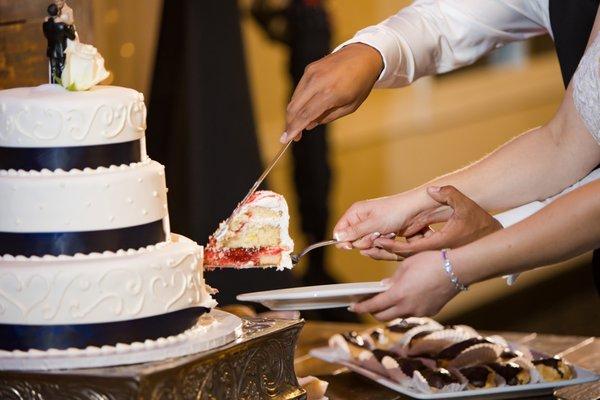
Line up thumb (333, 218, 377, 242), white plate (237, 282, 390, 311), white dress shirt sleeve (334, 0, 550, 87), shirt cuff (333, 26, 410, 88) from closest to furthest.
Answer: white plate (237, 282, 390, 311) < thumb (333, 218, 377, 242) < shirt cuff (333, 26, 410, 88) < white dress shirt sleeve (334, 0, 550, 87)

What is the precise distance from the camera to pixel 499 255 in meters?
2.34

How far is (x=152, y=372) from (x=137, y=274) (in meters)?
0.18

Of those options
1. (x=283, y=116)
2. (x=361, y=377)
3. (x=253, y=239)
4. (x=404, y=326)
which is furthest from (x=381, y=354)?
(x=283, y=116)

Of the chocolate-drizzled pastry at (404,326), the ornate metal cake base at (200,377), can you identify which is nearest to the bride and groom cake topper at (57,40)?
the ornate metal cake base at (200,377)

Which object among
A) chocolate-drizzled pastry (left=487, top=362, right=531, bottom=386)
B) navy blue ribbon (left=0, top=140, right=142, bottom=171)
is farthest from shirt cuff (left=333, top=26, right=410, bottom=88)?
navy blue ribbon (left=0, top=140, right=142, bottom=171)

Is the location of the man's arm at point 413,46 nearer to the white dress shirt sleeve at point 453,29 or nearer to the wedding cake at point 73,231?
the white dress shirt sleeve at point 453,29

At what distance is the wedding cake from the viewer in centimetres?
195

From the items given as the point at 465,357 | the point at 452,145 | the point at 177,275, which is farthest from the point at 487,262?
the point at 452,145

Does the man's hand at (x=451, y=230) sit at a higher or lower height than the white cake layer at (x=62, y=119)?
lower

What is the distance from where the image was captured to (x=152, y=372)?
6.19 ft

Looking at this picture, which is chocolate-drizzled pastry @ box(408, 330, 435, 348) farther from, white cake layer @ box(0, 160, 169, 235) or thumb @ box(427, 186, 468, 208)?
white cake layer @ box(0, 160, 169, 235)

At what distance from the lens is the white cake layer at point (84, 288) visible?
1.94m

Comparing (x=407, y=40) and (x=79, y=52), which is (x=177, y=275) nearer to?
(x=79, y=52)

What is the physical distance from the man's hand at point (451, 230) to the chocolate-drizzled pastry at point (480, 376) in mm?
268
